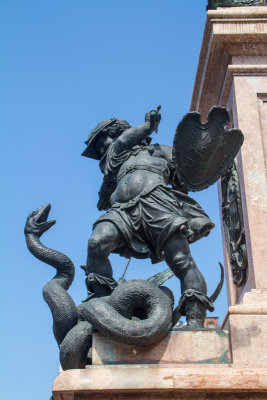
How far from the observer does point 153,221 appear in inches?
241

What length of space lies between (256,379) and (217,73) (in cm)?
406

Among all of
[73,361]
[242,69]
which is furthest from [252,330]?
[242,69]

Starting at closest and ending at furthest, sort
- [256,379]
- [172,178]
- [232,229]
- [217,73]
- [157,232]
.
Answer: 1. [256,379]
2. [157,232]
3. [172,178]
4. [232,229]
5. [217,73]

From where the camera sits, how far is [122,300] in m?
5.58

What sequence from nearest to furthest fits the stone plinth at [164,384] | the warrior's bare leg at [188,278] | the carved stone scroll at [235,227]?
1. the stone plinth at [164,384]
2. the warrior's bare leg at [188,278]
3. the carved stone scroll at [235,227]

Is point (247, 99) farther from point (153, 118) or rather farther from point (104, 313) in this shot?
point (104, 313)

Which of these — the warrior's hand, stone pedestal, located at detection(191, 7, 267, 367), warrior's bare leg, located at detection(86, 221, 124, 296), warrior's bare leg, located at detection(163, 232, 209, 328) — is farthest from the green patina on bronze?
warrior's bare leg, located at detection(86, 221, 124, 296)

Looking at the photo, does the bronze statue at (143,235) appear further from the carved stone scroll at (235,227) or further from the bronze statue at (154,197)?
the carved stone scroll at (235,227)


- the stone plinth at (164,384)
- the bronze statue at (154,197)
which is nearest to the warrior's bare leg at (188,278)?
the bronze statue at (154,197)

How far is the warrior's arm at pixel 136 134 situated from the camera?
6828mm

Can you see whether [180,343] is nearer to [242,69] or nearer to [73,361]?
[73,361]

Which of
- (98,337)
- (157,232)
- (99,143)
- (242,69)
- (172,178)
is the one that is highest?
(242,69)

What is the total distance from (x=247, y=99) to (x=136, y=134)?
53.5 inches

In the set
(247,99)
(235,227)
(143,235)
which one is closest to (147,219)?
(143,235)
